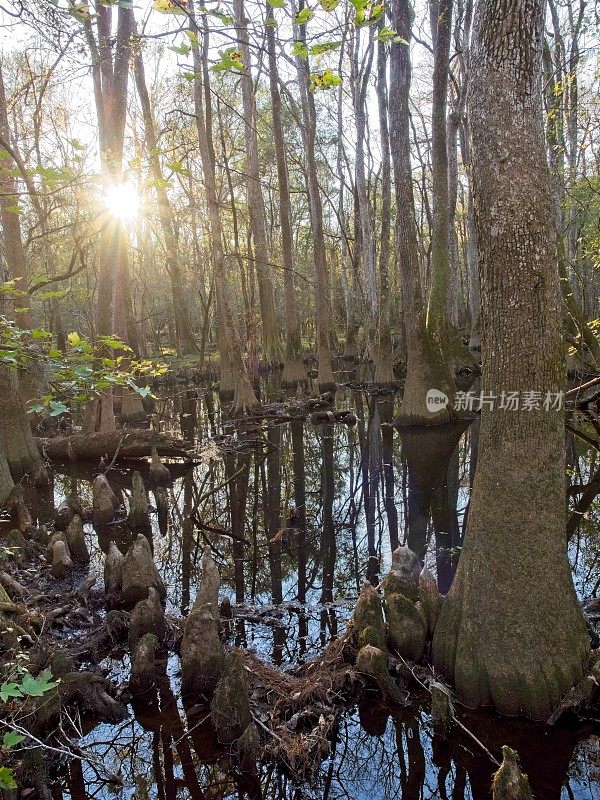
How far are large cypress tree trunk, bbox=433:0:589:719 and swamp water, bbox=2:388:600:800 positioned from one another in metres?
0.20

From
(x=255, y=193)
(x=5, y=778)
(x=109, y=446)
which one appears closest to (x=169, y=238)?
(x=255, y=193)

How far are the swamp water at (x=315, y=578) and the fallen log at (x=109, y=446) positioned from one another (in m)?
0.30

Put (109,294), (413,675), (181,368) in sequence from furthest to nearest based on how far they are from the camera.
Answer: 1. (181,368)
2. (109,294)
3. (413,675)

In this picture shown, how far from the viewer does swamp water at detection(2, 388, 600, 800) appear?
3.06 m

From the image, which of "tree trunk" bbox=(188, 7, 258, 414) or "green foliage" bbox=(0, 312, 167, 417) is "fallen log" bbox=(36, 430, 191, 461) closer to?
"tree trunk" bbox=(188, 7, 258, 414)

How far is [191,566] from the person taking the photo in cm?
608

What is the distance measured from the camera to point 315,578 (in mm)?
5547

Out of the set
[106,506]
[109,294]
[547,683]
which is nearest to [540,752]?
[547,683]

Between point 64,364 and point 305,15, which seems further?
point 64,364

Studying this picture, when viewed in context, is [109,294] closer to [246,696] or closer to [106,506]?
[106,506]

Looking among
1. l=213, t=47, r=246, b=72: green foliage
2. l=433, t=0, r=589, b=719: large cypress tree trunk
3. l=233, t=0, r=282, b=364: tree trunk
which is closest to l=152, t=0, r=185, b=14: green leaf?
l=213, t=47, r=246, b=72: green foliage

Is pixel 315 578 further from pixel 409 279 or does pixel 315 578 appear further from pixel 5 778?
pixel 409 279

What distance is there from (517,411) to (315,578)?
9.50ft

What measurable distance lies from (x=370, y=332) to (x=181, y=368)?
8.30 metres
